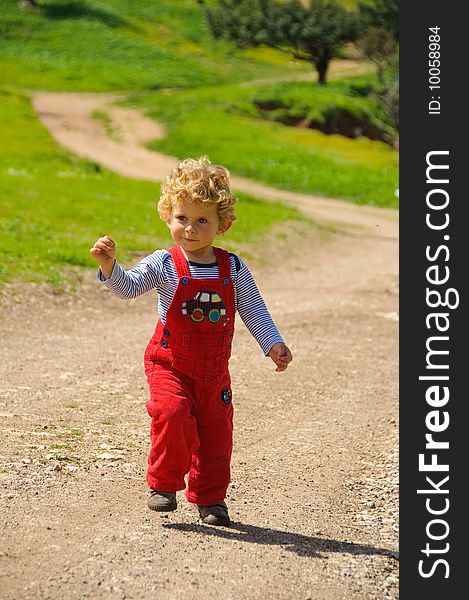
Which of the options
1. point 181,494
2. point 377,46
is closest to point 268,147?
point 377,46

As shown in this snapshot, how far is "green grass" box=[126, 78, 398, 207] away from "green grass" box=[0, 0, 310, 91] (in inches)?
244

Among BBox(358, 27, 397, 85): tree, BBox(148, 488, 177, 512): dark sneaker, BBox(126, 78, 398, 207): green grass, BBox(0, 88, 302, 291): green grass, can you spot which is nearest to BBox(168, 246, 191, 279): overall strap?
BBox(148, 488, 177, 512): dark sneaker

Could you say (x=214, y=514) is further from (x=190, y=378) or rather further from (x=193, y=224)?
(x=193, y=224)

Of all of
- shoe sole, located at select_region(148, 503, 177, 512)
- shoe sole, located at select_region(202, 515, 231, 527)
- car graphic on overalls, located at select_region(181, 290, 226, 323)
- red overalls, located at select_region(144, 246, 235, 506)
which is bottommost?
shoe sole, located at select_region(202, 515, 231, 527)

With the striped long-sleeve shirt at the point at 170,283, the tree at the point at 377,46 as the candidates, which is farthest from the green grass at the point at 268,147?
the striped long-sleeve shirt at the point at 170,283

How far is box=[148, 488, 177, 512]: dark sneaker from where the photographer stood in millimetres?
5754

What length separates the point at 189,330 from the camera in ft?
18.6

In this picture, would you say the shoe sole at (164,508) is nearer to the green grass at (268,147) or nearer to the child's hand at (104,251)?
the child's hand at (104,251)

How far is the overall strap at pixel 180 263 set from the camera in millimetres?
5707

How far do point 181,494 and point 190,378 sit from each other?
118cm

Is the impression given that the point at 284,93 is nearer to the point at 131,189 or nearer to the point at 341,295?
the point at 131,189

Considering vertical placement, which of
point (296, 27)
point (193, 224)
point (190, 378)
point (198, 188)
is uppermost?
point (296, 27)

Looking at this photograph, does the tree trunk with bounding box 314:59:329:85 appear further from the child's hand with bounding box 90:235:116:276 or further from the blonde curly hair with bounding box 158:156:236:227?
the child's hand with bounding box 90:235:116:276

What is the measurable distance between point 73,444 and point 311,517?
1.88 m
